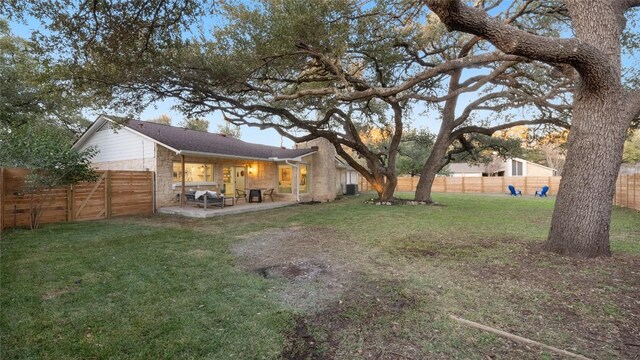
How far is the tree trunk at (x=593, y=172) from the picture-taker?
4.79 metres

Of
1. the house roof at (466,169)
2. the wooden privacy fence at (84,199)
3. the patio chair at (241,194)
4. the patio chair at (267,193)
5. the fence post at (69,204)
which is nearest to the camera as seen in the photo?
the wooden privacy fence at (84,199)

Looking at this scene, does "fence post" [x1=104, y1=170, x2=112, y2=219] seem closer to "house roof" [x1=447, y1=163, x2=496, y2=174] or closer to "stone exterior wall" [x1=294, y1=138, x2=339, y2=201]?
"stone exterior wall" [x1=294, y1=138, x2=339, y2=201]

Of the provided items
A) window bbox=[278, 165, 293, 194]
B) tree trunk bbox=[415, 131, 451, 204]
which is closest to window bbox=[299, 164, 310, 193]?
window bbox=[278, 165, 293, 194]

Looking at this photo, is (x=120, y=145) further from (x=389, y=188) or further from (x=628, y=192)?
(x=628, y=192)

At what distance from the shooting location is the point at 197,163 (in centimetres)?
1407

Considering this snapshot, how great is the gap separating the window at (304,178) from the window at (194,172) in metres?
5.11

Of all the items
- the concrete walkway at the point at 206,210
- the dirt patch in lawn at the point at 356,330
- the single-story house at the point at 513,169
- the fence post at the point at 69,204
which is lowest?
the dirt patch in lawn at the point at 356,330

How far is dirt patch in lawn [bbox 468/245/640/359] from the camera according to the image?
2.72 metres

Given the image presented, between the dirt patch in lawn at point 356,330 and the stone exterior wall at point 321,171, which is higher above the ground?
the stone exterior wall at point 321,171

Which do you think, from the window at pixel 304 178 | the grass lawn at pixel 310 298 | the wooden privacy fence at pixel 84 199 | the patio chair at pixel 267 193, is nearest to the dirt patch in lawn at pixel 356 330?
the grass lawn at pixel 310 298

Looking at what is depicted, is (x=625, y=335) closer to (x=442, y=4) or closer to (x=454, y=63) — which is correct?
(x=442, y=4)

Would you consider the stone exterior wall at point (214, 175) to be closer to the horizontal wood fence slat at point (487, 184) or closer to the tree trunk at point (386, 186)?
the tree trunk at point (386, 186)

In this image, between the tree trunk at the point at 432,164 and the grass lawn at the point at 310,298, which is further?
the tree trunk at the point at 432,164

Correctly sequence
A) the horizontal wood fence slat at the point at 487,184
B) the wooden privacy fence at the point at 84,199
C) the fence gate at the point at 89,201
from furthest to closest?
the horizontal wood fence slat at the point at 487,184 < the fence gate at the point at 89,201 < the wooden privacy fence at the point at 84,199
